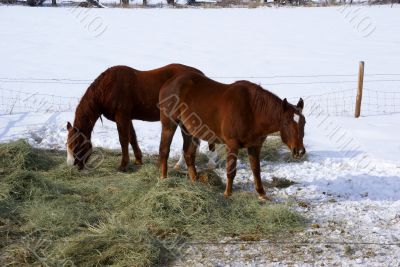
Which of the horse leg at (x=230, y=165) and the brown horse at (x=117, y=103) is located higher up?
the brown horse at (x=117, y=103)

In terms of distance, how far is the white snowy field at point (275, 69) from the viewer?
6203 millimetres

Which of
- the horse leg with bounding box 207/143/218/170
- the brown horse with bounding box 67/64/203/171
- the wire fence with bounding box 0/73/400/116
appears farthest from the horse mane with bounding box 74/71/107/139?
the wire fence with bounding box 0/73/400/116

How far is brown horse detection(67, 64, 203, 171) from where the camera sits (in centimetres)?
689

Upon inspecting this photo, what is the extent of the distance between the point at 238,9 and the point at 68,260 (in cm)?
2955

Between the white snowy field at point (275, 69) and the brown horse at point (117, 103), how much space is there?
45.9 inches

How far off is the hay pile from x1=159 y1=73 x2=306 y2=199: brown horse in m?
0.50

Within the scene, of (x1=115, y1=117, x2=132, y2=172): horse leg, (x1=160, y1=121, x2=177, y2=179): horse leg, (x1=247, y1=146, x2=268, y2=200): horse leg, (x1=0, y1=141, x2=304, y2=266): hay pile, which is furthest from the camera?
(x1=115, y1=117, x2=132, y2=172): horse leg

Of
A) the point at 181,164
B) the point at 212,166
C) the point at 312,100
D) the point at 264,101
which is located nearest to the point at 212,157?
the point at 212,166

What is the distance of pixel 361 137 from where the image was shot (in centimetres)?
871

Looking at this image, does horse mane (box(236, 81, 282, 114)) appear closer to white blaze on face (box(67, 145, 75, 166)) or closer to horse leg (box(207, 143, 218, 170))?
horse leg (box(207, 143, 218, 170))

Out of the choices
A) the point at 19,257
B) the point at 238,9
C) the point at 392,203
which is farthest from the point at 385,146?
the point at 238,9

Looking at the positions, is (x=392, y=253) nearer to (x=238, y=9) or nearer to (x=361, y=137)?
(x=361, y=137)

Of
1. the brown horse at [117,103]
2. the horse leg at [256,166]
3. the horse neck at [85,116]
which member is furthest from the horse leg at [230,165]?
the horse neck at [85,116]

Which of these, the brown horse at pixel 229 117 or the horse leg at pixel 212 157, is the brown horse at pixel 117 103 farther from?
the horse leg at pixel 212 157
